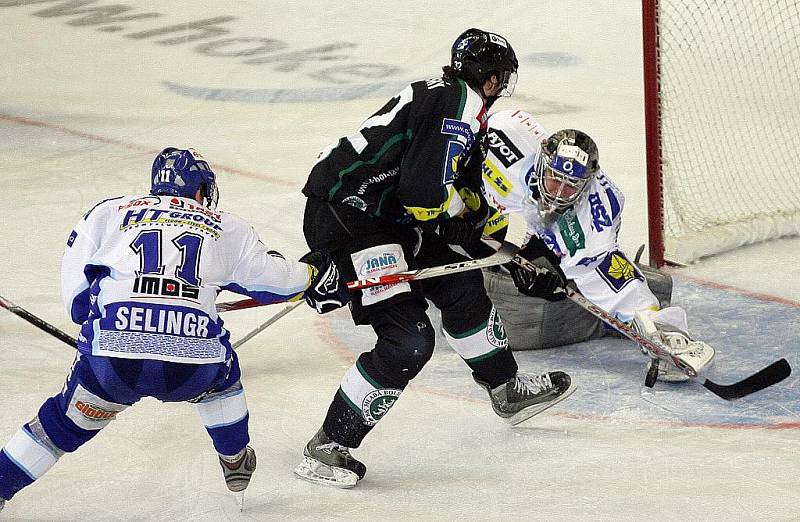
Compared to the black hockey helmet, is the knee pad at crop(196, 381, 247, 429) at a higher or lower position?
lower

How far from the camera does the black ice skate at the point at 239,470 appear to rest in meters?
2.74

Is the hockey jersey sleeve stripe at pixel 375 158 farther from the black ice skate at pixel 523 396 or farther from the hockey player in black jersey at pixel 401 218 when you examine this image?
the black ice skate at pixel 523 396

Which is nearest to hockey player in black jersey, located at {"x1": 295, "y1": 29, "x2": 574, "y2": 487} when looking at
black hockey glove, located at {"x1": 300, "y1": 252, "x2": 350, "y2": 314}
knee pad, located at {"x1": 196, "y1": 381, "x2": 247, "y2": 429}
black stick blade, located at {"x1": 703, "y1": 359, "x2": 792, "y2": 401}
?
black hockey glove, located at {"x1": 300, "y1": 252, "x2": 350, "y2": 314}

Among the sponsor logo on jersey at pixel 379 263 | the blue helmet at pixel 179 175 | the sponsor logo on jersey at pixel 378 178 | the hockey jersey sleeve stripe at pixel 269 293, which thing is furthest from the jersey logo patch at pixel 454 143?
the blue helmet at pixel 179 175

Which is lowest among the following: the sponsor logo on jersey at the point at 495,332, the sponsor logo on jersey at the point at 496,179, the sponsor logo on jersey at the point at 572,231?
the sponsor logo on jersey at the point at 495,332

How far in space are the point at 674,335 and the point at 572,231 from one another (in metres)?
0.41

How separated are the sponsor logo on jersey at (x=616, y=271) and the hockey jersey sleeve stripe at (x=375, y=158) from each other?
2.83 ft

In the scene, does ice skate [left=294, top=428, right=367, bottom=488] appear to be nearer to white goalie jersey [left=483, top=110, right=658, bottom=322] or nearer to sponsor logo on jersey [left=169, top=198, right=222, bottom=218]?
sponsor logo on jersey [left=169, top=198, right=222, bottom=218]

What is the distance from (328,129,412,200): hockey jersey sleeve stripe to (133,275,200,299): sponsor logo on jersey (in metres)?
0.60

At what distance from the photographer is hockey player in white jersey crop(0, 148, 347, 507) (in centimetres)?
251

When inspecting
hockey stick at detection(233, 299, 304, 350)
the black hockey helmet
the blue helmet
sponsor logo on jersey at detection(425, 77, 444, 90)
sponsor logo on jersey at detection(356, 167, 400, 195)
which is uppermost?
the black hockey helmet

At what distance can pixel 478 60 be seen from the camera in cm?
292

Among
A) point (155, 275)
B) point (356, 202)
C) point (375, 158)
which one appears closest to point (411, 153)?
point (375, 158)

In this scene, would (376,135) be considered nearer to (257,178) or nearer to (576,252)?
(576,252)
